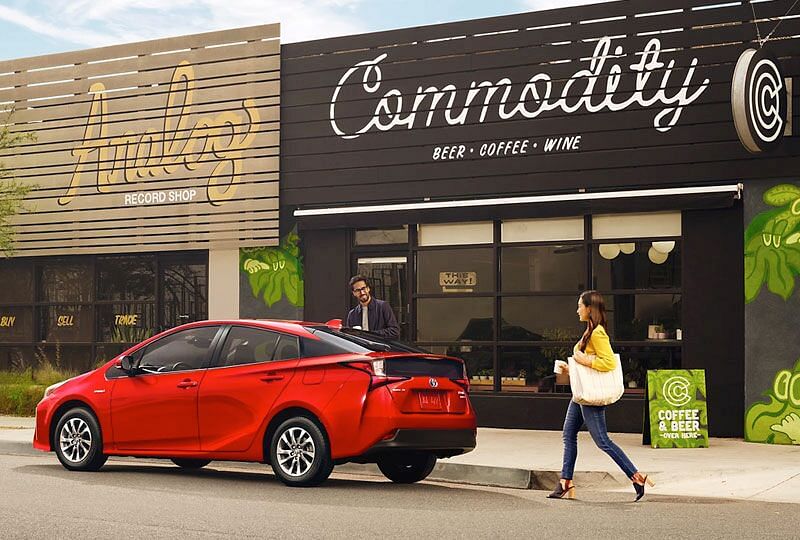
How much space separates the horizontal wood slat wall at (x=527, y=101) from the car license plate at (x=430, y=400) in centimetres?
624

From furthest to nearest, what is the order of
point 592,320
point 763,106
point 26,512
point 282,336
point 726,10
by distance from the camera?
point 726,10 < point 763,106 < point 282,336 < point 592,320 < point 26,512

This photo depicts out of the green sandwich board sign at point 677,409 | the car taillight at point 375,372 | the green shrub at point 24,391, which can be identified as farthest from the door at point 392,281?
the car taillight at point 375,372

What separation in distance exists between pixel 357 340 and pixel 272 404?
1.04 metres

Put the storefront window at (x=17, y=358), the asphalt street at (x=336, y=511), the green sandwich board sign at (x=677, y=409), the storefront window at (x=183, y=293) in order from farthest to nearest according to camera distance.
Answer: the storefront window at (x=17, y=358) < the storefront window at (x=183, y=293) < the green sandwich board sign at (x=677, y=409) < the asphalt street at (x=336, y=511)

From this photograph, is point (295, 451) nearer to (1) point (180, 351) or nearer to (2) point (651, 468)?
(1) point (180, 351)

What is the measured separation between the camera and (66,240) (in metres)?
21.3

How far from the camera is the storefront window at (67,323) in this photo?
21234mm

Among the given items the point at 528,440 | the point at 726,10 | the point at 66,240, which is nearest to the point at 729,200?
the point at 726,10

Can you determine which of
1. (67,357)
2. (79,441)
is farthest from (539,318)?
(67,357)

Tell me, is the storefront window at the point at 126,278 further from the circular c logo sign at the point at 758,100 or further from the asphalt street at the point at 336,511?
the circular c logo sign at the point at 758,100

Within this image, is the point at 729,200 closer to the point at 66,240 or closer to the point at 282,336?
the point at 282,336

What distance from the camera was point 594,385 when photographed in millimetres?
11023

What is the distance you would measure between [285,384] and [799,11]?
8.69 m

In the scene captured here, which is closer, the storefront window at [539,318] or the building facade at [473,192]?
the building facade at [473,192]
